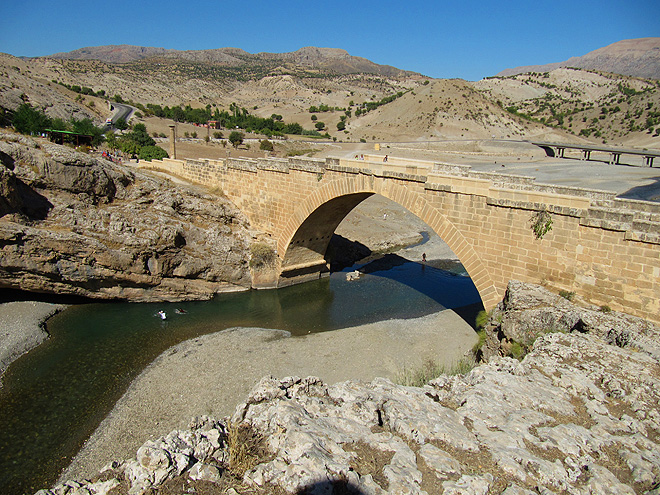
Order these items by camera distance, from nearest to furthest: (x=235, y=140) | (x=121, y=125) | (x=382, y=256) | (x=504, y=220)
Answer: (x=504, y=220) < (x=382, y=256) < (x=235, y=140) < (x=121, y=125)

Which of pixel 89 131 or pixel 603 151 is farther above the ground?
pixel 603 151

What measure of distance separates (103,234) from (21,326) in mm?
4757

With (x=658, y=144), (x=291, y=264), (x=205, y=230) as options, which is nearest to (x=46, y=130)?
(x=205, y=230)

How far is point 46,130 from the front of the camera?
30.2 metres

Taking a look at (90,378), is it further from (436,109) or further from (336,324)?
(436,109)

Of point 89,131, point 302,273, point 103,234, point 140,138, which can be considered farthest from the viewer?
point 140,138

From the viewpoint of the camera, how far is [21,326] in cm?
1573

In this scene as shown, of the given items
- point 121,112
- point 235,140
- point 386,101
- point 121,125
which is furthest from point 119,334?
point 386,101

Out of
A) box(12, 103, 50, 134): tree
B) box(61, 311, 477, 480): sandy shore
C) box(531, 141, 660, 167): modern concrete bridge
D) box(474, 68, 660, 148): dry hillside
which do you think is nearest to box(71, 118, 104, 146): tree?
box(12, 103, 50, 134): tree

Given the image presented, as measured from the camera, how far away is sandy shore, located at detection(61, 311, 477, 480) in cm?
1085

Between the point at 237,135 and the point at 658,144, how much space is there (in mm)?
46073

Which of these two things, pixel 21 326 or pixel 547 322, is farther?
pixel 21 326

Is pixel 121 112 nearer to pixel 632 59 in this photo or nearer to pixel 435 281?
pixel 435 281

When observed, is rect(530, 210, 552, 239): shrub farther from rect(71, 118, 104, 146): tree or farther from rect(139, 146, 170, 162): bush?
rect(71, 118, 104, 146): tree
